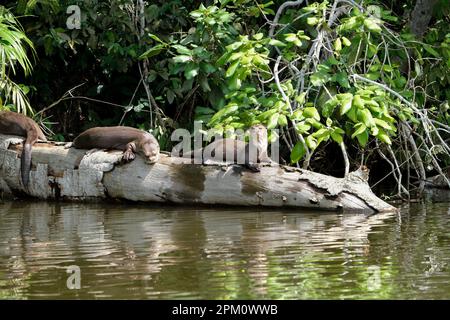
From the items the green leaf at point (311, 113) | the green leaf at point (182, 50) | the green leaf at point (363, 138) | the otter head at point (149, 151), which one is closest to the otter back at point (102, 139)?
the otter head at point (149, 151)

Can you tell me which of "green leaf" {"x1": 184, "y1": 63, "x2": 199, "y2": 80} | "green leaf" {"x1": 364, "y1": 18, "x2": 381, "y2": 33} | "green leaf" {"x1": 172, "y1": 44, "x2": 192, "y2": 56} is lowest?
"green leaf" {"x1": 184, "y1": 63, "x2": 199, "y2": 80}

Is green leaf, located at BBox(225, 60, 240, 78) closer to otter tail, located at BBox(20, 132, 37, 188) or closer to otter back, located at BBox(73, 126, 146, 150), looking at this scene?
otter back, located at BBox(73, 126, 146, 150)

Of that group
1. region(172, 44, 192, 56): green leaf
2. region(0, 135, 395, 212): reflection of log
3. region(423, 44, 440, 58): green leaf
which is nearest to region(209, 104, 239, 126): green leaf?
region(0, 135, 395, 212): reflection of log

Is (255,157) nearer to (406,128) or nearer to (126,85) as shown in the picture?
(406,128)

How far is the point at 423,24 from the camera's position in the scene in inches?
354

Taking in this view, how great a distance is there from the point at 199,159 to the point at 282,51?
4.42 feet

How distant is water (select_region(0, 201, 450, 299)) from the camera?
14.4ft

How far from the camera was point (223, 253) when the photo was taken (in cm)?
538

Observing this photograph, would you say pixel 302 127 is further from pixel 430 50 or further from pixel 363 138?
pixel 430 50

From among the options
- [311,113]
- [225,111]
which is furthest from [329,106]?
[225,111]

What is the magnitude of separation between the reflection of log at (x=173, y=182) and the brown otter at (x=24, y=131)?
0.23 ft

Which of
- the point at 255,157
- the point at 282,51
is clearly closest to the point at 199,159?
the point at 255,157

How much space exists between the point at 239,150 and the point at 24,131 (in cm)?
215

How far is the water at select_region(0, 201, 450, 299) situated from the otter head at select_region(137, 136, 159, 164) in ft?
1.39
